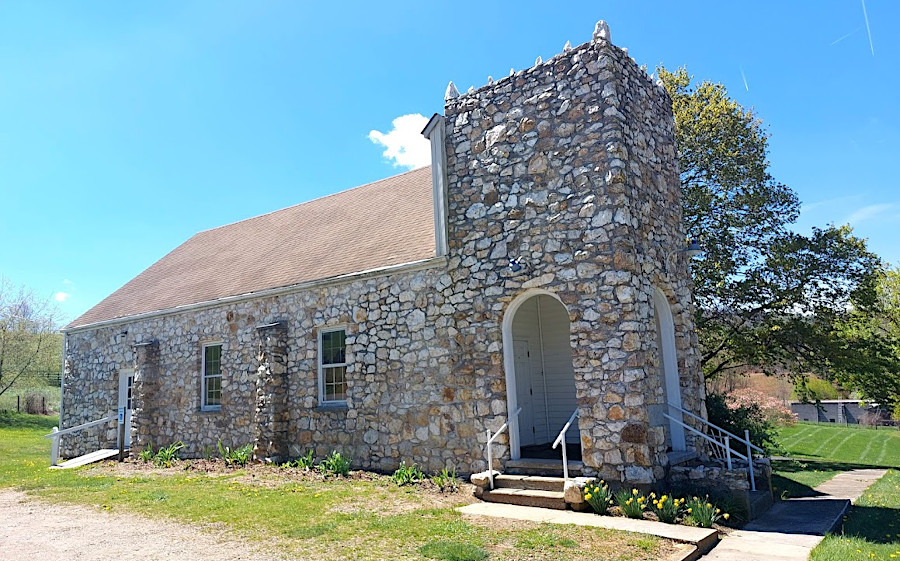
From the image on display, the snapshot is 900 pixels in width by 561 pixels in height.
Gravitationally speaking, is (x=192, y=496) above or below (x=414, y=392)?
below

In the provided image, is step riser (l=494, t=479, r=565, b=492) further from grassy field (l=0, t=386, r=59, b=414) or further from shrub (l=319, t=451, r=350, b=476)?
grassy field (l=0, t=386, r=59, b=414)

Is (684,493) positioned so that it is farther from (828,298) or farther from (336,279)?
(828,298)

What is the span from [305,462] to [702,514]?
25.3ft

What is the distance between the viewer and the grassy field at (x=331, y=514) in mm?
6344

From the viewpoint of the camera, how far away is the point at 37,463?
1667 centimetres

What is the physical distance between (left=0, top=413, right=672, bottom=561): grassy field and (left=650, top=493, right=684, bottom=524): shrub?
925 mm

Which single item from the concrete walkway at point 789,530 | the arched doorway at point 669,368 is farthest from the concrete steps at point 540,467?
the concrete walkway at point 789,530

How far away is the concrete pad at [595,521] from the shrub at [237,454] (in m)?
6.34

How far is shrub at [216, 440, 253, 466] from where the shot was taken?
513 inches

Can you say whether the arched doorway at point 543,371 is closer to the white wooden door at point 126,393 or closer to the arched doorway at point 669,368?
the arched doorway at point 669,368

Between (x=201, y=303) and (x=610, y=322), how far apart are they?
34.4 ft

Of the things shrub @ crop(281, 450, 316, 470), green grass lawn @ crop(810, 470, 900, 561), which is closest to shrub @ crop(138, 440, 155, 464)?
shrub @ crop(281, 450, 316, 470)

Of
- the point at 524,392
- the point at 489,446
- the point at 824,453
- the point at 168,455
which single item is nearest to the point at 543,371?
the point at 524,392

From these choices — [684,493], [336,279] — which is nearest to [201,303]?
[336,279]
